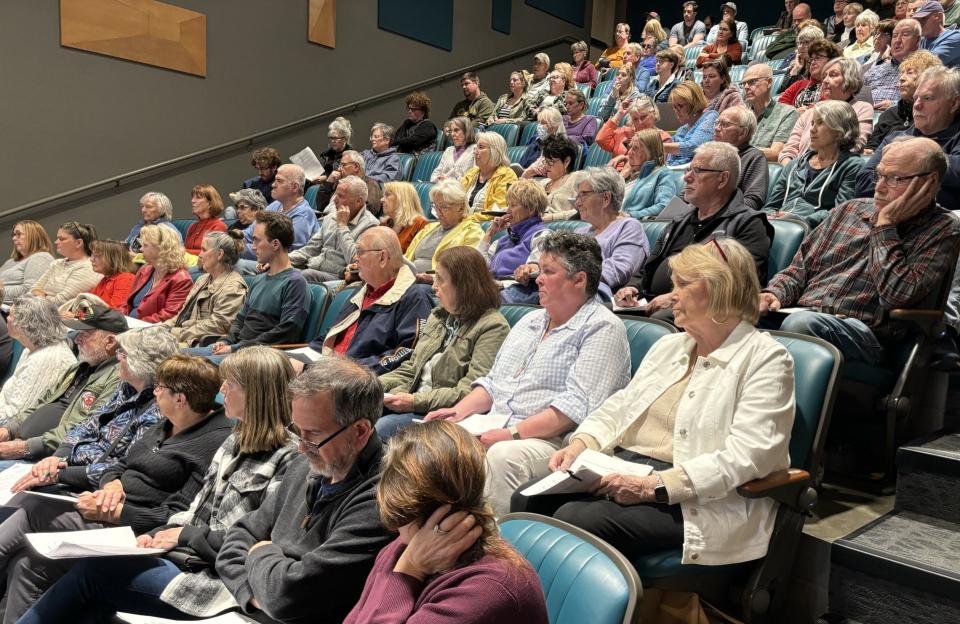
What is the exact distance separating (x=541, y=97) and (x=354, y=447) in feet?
21.9

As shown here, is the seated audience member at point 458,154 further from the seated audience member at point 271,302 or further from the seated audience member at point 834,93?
the seated audience member at point 834,93

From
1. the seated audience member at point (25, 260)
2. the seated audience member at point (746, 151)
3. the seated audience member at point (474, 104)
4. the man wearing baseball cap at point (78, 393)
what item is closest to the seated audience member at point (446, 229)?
the seated audience member at point (746, 151)

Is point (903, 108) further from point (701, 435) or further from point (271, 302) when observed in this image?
point (271, 302)

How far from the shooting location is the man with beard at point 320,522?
5.17 feet

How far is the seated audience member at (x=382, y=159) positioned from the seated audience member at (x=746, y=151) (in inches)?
143

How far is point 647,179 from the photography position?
439 cm

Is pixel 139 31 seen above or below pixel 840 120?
above

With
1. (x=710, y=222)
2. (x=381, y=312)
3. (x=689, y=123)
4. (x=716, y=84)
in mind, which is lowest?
(x=381, y=312)

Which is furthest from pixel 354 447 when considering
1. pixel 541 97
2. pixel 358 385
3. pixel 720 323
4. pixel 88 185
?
pixel 541 97

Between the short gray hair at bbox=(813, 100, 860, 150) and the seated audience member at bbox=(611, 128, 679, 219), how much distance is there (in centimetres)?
92

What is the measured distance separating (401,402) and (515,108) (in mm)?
5732

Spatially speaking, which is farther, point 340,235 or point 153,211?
point 153,211

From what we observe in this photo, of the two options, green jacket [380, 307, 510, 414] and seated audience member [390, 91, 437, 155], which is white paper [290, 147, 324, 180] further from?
green jacket [380, 307, 510, 414]

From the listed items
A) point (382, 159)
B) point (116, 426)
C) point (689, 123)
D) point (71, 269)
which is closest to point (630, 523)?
point (116, 426)
